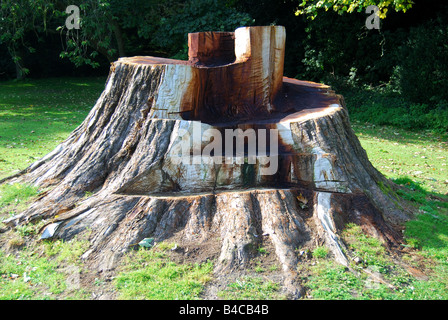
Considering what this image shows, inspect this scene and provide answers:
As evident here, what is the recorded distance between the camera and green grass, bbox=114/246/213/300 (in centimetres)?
308

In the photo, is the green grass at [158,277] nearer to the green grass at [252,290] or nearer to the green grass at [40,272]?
the green grass at [252,290]

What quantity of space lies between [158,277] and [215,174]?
1191mm

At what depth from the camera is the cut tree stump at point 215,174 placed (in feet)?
12.1

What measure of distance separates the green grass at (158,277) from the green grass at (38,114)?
3506mm

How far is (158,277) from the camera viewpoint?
3258mm

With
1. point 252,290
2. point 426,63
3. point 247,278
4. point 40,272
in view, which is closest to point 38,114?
point 40,272

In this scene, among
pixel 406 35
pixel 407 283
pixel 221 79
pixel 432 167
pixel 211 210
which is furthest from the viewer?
pixel 406 35

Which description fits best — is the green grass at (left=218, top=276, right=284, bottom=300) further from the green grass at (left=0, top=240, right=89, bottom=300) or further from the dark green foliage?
the dark green foliage

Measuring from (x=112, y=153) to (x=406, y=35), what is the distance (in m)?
10.7

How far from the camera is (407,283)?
3.33 metres

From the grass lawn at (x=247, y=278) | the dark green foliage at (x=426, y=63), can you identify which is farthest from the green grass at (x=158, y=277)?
the dark green foliage at (x=426, y=63)

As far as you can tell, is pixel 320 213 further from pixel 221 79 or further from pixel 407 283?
pixel 221 79

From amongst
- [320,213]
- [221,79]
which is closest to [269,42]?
[221,79]

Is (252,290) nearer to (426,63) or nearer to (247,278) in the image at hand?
(247,278)
